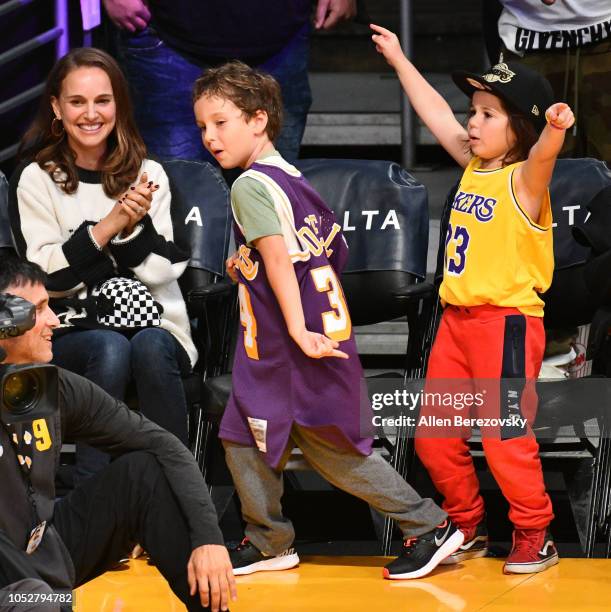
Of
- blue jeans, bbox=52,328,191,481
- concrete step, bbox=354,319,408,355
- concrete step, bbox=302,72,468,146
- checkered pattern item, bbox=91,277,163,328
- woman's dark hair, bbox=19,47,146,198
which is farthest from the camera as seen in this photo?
concrete step, bbox=302,72,468,146

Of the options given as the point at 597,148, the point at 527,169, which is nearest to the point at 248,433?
the point at 527,169

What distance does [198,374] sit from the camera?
4.39 meters

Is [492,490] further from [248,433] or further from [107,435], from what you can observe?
[107,435]

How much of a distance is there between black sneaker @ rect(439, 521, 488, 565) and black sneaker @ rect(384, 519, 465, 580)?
0.25 feet

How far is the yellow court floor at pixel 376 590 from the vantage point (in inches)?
145

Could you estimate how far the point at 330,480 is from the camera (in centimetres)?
397

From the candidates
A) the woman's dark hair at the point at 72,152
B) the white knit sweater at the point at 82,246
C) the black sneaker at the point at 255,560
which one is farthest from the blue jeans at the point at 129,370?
the woman's dark hair at the point at 72,152

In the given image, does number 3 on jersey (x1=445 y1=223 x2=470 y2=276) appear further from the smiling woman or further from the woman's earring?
the woman's earring

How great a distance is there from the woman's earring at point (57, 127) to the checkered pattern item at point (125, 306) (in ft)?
1.72

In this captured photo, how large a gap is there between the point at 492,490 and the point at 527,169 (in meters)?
1.28

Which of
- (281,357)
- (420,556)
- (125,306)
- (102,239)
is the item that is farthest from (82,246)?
(420,556)

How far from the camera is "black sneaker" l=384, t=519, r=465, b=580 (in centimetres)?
393

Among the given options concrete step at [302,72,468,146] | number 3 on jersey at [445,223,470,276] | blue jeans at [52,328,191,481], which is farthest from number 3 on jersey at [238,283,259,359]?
concrete step at [302,72,468,146]

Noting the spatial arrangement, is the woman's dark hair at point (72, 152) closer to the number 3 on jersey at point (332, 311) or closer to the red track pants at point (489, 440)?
the number 3 on jersey at point (332, 311)
